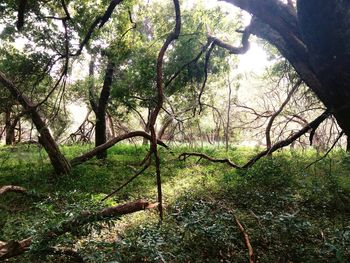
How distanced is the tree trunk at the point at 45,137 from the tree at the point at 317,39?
5465 millimetres

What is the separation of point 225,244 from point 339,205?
165 inches

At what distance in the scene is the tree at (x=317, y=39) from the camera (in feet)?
9.68

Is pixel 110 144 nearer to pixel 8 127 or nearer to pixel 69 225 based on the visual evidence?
pixel 69 225

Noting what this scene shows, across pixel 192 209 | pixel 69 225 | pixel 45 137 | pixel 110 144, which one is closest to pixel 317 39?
pixel 69 225

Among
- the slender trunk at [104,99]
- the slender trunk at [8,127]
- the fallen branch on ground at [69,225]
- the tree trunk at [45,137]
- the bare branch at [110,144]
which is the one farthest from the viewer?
the slender trunk at [104,99]

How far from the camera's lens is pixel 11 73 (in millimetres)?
9398

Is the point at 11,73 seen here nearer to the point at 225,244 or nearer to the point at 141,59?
the point at 141,59

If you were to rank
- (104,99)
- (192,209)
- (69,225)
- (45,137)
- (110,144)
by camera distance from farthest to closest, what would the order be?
1. (104,99)
2. (45,137)
3. (110,144)
4. (192,209)
5. (69,225)

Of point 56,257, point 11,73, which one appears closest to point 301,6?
point 56,257

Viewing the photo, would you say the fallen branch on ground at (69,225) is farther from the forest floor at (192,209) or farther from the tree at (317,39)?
the tree at (317,39)

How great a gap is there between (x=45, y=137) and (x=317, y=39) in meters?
6.80

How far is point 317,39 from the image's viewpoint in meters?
3.09

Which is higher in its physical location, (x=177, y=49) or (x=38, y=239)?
(x=177, y=49)

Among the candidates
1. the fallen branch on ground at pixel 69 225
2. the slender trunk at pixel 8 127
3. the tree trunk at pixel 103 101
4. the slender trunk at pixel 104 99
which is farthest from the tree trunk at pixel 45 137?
the fallen branch on ground at pixel 69 225
